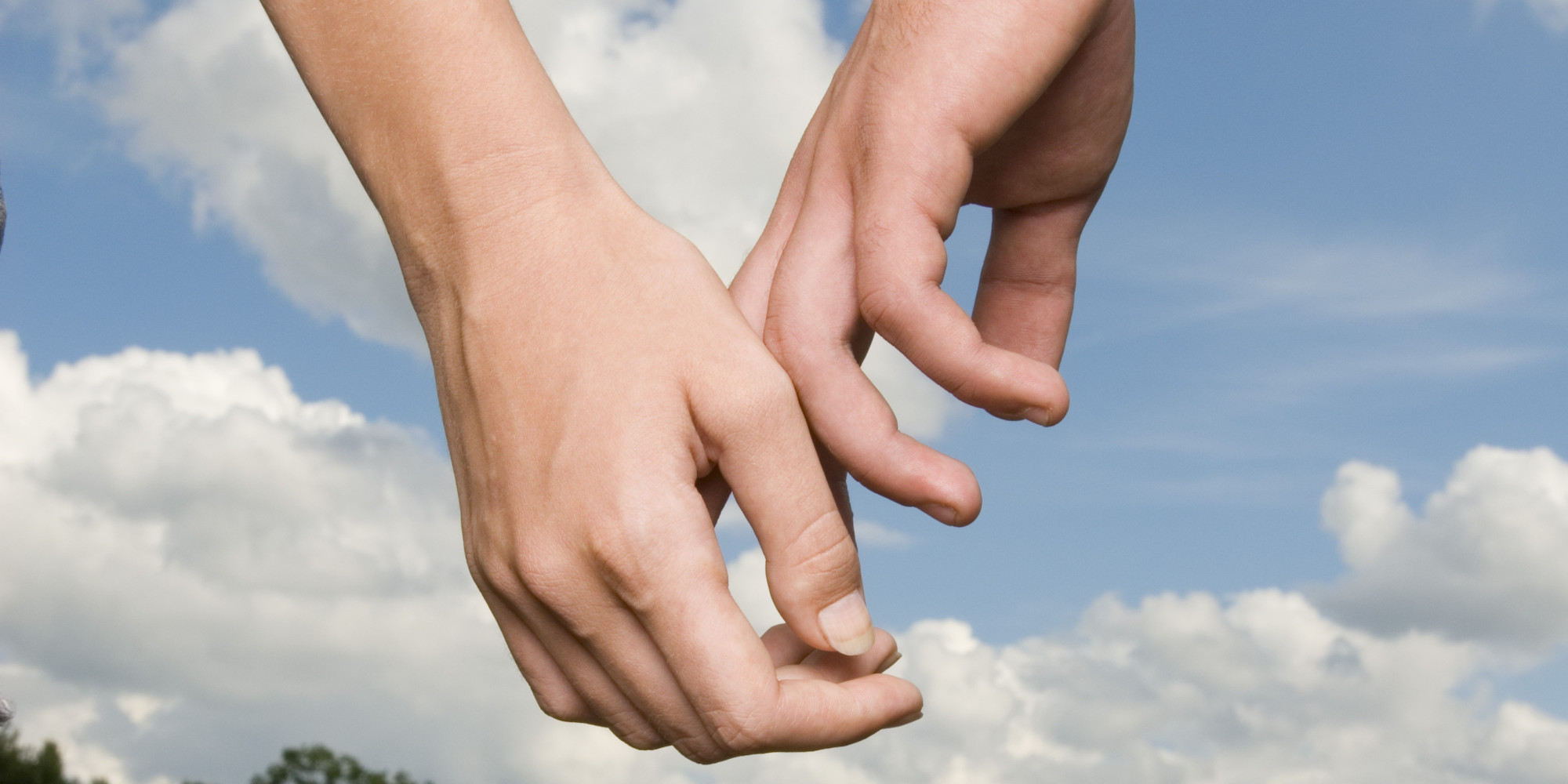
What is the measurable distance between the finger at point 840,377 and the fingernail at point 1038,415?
0.14 m

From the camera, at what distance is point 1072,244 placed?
2629 millimetres

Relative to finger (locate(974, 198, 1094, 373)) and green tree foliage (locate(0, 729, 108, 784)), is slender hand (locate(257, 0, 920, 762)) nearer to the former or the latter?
finger (locate(974, 198, 1094, 373))

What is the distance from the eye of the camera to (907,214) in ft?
6.25

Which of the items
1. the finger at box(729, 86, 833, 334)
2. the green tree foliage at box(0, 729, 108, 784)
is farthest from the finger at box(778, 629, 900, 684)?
the green tree foliage at box(0, 729, 108, 784)

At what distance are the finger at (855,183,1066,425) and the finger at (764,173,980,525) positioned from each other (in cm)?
8

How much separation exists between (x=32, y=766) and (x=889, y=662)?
1658 cm

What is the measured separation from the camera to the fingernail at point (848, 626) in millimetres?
1788

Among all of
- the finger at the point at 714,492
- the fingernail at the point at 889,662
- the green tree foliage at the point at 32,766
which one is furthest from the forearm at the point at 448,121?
the green tree foliage at the point at 32,766

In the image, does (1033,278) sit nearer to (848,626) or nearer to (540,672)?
(848,626)

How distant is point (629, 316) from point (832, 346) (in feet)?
1.39

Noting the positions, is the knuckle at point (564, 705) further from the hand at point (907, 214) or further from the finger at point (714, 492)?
the hand at point (907, 214)

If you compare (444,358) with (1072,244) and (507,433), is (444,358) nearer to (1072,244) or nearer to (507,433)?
(507,433)

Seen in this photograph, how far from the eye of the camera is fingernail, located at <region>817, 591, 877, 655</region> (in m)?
1.79

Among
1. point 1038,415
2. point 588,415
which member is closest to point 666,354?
point 588,415
